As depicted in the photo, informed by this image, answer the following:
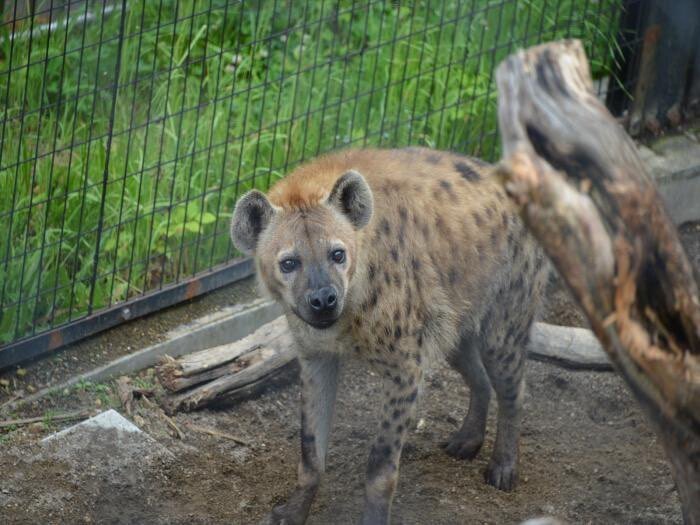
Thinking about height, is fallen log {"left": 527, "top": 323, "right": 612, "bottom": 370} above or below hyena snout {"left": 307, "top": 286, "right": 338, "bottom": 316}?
below

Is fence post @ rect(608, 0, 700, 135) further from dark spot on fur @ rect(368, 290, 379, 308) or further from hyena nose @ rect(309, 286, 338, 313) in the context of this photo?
hyena nose @ rect(309, 286, 338, 313)

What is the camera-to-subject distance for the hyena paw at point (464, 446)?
5.24 metres

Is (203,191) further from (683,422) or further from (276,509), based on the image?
(683,422)

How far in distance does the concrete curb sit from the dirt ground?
60 mm

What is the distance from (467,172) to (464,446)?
46.6 inches

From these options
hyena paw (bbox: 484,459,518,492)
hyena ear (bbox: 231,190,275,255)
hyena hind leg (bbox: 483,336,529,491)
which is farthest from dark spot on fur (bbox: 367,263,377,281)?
hyena paw (bbox: 484,459,518,492)

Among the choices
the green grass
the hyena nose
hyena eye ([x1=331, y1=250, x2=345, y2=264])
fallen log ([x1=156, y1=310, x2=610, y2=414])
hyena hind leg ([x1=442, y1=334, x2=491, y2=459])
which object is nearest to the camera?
the hyena nose

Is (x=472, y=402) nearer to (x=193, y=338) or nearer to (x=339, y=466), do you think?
(x=339, y=466)

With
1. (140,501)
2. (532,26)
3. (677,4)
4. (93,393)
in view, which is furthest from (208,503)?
(677,4)

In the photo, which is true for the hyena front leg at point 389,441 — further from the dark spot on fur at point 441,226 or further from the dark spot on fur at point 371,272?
the dark spot on fur at point 441,226

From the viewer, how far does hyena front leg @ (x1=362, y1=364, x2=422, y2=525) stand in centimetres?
460

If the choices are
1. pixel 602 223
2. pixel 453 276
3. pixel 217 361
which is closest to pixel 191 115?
pixel 217 361

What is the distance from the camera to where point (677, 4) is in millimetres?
6812

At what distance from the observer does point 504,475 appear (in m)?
5.09
